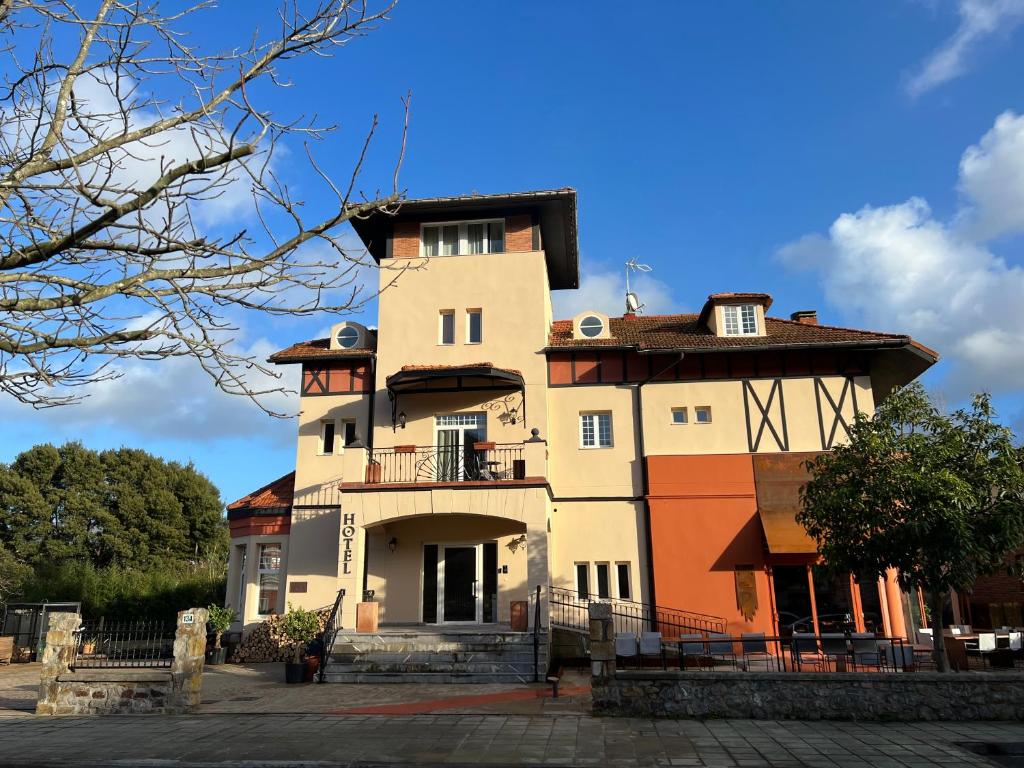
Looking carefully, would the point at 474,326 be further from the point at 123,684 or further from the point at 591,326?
the point at 123,684

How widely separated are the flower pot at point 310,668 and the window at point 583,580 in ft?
20.6

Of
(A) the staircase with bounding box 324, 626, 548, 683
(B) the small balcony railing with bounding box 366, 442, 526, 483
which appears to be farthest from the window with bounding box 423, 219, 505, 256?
(A) the staircase with bounding box 324, 626, 548, 683

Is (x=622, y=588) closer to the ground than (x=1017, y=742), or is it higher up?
higher up

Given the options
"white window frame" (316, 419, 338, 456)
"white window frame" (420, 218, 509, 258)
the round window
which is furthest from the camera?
the round window

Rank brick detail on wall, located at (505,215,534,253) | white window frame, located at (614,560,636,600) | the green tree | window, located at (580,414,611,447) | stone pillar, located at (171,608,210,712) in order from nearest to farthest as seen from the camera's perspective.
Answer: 1. the green tree
2. stone pillar, located at (171,608,210,712)
3. white window frame, located at (614,560,636,600)
4. window, located at (580,414,611,447)
5. brick detail on wall, located at (505,215,534,253)

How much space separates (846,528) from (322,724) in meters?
8.39

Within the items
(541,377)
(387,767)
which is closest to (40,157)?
(387,767)

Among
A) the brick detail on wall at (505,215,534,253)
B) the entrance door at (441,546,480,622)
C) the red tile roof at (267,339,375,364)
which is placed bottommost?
the entrance door at (441,546,480,622)

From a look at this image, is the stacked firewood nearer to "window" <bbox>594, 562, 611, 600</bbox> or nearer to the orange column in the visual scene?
"window" <bbox>594, 562, 611, 600</bbox>

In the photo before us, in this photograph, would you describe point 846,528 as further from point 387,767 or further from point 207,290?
point 207,290

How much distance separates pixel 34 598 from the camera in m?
26.0

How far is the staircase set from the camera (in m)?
13.6

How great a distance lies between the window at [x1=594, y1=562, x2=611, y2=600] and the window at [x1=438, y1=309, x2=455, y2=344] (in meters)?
6.68

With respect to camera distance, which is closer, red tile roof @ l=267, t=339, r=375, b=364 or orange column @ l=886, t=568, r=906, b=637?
orange column @ l=886, t=568, r=906, b=637
